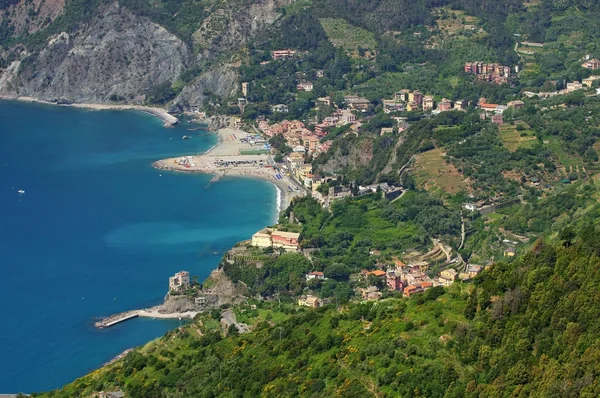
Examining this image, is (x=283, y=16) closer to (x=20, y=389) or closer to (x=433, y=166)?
(x=433, y=166)

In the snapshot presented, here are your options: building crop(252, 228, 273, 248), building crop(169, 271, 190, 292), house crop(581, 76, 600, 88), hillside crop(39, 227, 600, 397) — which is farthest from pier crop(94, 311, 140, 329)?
house crop(581, 76, 600, 88)

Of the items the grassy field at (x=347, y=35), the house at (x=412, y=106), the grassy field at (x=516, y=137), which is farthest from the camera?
the grassy field at (x=347, y=35)

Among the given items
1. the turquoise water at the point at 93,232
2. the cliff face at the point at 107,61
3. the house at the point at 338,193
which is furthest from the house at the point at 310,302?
the cliff face at the point at 107,61

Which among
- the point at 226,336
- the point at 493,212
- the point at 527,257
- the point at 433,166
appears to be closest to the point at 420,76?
the point at 433,166

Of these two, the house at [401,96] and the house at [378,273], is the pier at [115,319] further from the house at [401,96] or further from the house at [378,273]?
the house at [401,96]

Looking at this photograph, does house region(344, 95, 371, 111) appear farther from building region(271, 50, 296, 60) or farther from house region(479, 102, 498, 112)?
building region(271, 50, 296, 60)
